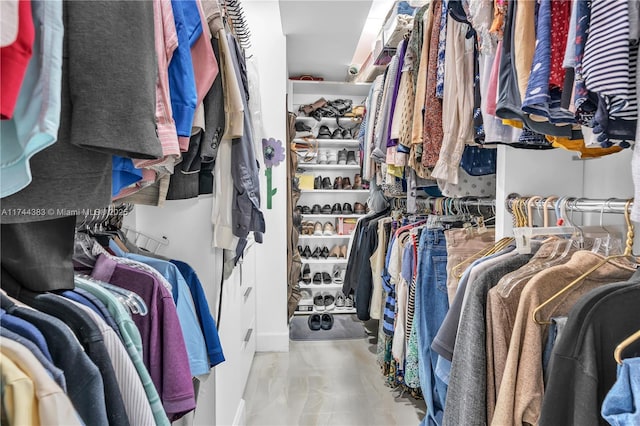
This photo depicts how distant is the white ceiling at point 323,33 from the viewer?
2416 mm

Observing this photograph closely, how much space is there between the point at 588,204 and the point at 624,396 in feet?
1.60

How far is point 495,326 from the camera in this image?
890 millimetres

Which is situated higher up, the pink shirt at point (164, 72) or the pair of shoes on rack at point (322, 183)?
the pink shirt at point (164, 72)

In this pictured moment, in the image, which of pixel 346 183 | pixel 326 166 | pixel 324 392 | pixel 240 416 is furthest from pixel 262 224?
pixel 346 183

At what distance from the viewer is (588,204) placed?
Result: 93cm

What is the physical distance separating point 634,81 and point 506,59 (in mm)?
354

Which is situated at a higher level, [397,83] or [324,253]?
[397,83]

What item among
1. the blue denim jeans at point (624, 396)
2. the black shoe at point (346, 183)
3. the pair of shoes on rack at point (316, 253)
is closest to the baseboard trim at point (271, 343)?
the pair of shoes on rack at point (316, 253)

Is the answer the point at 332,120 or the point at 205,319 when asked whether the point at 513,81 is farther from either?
the point at 332,120

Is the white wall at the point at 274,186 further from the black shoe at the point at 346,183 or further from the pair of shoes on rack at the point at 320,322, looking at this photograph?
the black shoe at the point at 346,183

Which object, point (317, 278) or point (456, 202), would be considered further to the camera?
point (317, 278)

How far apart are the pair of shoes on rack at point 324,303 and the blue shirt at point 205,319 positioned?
254 centimetres

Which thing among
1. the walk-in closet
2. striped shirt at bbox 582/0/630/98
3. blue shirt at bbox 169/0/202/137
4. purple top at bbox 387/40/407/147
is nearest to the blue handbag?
the walk-in closet

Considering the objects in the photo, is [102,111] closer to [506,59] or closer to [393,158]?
[506,59]
